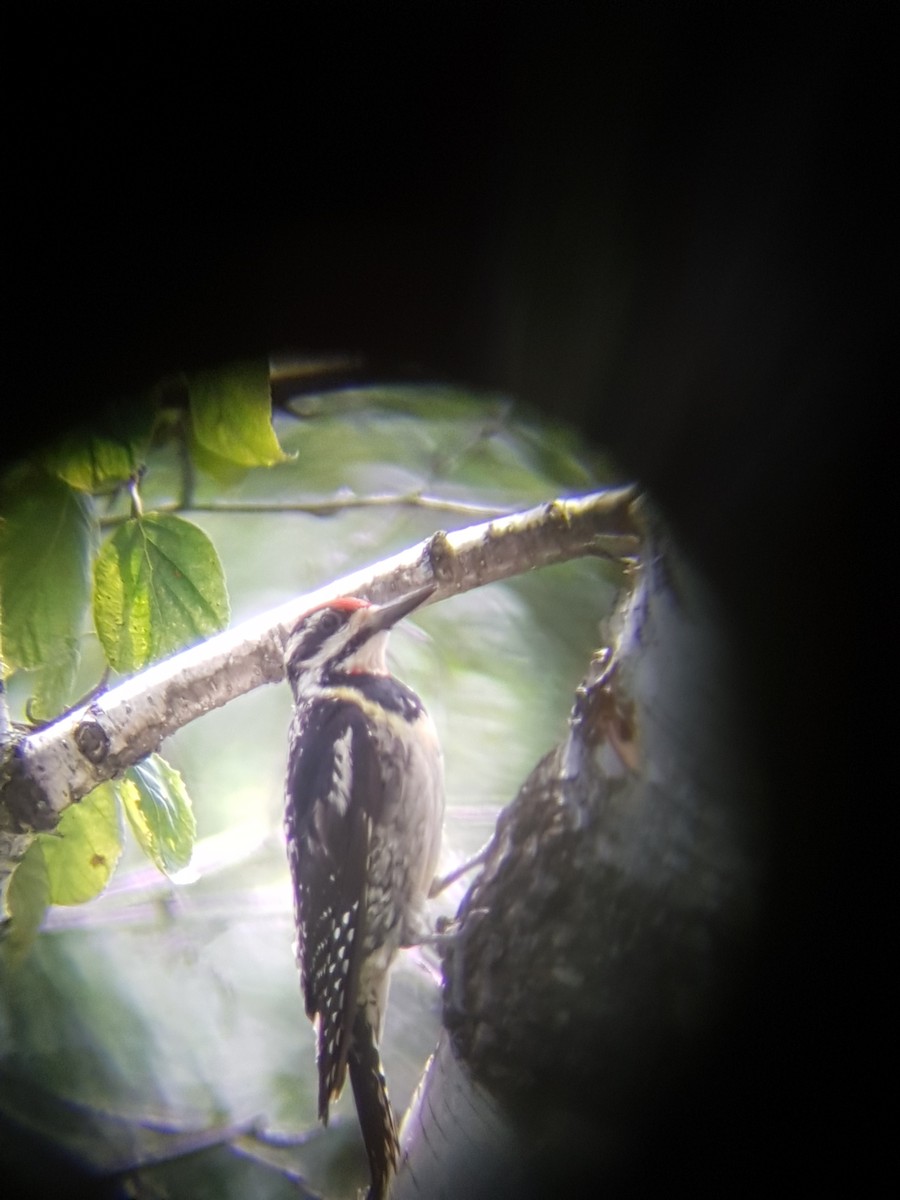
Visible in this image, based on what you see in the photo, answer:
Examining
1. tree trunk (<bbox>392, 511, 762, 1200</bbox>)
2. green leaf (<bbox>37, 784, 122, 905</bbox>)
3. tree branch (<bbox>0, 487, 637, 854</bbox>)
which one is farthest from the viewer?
green leaf (<bbox>37, 784, 122, 905</bbox>)

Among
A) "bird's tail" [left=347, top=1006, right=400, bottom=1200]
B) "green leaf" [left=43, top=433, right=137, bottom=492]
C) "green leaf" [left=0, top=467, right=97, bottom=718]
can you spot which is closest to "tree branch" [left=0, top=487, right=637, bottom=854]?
"green leaf" [left=0, top=467, right=97, bottom=718]

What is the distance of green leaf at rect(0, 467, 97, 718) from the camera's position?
1.02 metres

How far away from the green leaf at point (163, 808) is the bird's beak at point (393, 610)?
1.08ft

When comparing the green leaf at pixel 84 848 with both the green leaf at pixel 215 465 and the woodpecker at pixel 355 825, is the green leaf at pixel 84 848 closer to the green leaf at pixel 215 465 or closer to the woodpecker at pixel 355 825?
the woodpecker at pixel 355 825

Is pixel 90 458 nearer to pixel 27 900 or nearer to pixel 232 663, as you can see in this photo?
pixel 232 663

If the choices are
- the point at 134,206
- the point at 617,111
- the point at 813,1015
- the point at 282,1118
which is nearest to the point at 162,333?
the point at 134,206

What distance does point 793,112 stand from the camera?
79cm

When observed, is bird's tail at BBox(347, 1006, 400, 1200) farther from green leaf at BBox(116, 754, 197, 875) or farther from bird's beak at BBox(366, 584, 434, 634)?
bird's beak at BBox(366, 584, 434, 634)

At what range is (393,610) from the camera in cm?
101

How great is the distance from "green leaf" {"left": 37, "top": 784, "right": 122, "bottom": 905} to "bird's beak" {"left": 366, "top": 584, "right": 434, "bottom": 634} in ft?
1.37

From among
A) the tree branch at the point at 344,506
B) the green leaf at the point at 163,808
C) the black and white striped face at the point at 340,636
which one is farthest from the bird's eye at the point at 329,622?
the green leaf at the point at 163,808

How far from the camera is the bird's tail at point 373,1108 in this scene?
0.98m

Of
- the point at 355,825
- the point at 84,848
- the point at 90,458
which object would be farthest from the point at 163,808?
the point at 90,458

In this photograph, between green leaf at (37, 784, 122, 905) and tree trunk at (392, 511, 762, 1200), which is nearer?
tree trunk at (392, 511, 762, 1200)
